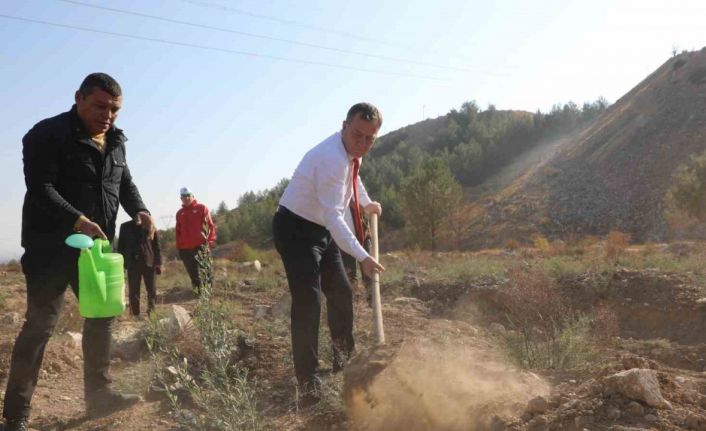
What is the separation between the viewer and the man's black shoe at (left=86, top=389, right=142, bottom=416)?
3.48m

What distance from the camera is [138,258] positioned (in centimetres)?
682

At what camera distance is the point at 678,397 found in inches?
96.7

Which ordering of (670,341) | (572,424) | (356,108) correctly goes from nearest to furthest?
(572,424) → (356,108) → (670,341)

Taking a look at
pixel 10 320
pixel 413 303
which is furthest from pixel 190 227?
pixel 413 303

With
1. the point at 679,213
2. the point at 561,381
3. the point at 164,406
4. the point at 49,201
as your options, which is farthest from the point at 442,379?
the point at 679,213

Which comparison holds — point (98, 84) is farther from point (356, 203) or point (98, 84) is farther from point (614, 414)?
point (614, 414)

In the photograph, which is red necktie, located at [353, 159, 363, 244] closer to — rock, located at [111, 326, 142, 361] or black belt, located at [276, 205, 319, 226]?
black belt, located at [276, 205, 319, 226]

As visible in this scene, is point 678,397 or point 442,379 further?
point 442,379

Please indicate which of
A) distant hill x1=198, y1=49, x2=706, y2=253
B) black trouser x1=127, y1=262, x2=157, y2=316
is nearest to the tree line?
distant hill x1=198, y1=49, x2=706, y2=253

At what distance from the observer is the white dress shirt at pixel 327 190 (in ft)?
10.1

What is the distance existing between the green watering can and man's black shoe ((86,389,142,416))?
63cm

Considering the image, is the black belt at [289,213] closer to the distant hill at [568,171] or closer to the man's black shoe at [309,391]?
the man's black shoe at [309,391]

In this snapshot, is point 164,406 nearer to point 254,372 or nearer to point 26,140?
point 254,372

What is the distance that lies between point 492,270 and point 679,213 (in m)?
16.0
